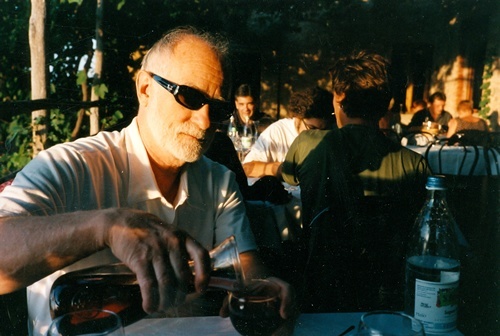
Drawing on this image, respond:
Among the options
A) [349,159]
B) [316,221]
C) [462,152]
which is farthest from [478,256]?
[316,221]

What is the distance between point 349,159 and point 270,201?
2.13 ft

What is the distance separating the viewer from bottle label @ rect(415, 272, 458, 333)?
0.76 metres

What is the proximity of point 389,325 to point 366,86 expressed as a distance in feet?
4.32

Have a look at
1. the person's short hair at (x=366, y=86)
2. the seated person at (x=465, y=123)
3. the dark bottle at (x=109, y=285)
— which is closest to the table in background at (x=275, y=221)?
the person's short hair at (x=366, y=86)

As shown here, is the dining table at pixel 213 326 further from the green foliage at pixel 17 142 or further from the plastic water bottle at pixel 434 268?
the green foliage at pixel 17 142

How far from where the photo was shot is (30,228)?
73cm

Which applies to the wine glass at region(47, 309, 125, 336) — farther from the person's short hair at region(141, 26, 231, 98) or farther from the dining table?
the person's short hair at region(141, 26, 231, 98)

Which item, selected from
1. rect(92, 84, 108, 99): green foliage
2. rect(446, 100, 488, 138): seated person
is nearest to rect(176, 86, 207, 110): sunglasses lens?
rect(92, 84, 108, 99): green foliage

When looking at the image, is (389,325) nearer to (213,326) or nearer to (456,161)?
(213,326)

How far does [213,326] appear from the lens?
0.78m

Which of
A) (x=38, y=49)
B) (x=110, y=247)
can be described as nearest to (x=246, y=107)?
(x=38, y=49)

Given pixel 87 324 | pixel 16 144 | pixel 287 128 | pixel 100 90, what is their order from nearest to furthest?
pixel 87 324 → pixel 16 144 → pixel 287 128 → pixel 100 90

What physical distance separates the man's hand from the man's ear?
596mm

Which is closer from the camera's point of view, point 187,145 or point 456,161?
point 187,145
